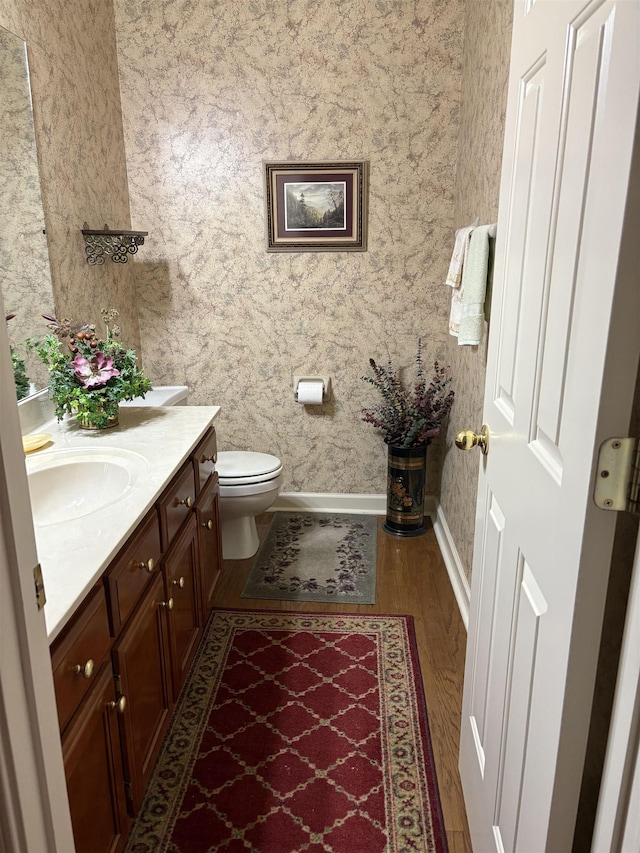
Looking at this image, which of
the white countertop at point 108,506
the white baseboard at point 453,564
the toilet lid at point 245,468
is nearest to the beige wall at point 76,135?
the white countertop at point 108,506

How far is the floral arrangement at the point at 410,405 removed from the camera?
320cm

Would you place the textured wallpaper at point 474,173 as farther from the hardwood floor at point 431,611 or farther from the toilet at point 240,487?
the toilet at point 240,487

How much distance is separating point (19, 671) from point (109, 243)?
7.89 ft

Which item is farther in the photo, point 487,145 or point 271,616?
point 271,616

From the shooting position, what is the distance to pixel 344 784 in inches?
70.0

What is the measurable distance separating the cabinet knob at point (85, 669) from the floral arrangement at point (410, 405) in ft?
7.12

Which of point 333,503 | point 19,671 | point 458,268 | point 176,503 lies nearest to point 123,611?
point 176,503

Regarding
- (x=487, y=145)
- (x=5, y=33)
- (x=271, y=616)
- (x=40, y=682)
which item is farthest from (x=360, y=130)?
(x=40, y=682)

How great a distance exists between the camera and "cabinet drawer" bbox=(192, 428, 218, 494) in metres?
2.14

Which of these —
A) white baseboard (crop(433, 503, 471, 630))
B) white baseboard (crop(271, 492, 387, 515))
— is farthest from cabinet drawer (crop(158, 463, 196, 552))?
white baseboard (crop(271, 492, 387, 515))

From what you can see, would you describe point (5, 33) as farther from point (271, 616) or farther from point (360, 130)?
point (271, 616)

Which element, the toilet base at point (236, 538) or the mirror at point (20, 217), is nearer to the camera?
the mirror at point (20, 217)

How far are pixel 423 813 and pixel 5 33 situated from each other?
8.82ft

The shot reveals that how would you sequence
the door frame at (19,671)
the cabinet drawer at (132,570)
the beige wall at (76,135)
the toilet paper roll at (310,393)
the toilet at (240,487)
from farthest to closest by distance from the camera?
the toilet paper roll at (310,393)
the toilet at (240,487)
the beige wall at (76,135)
the cabinet drawer at (132,570)
the door frame at (19,671)
